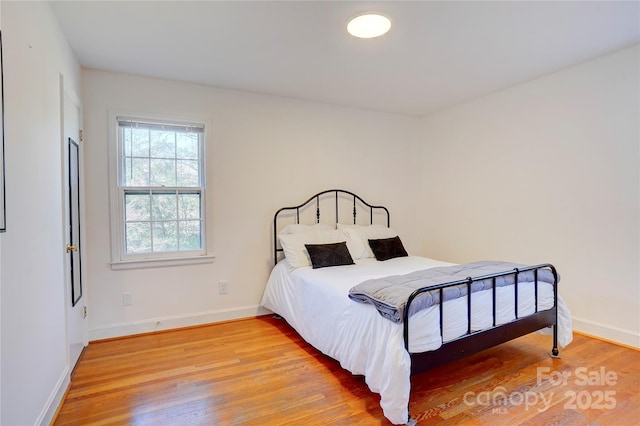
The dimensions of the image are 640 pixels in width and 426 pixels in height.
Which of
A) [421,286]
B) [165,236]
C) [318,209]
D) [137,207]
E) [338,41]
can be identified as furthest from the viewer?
[318,209]

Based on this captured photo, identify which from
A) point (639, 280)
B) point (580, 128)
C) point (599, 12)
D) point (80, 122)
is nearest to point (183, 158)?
point (80, 122)

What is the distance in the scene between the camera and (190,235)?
11.3 feet

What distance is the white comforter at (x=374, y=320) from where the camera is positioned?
184cm

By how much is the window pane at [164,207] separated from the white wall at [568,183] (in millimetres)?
3357

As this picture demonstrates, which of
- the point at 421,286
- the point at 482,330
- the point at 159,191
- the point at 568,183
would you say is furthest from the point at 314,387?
the point at 568,183

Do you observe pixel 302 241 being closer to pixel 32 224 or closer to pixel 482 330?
pixel 482 330

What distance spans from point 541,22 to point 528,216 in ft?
6.23

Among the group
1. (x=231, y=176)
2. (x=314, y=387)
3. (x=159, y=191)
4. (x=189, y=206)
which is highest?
(x=231, y=176)

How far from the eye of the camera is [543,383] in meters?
2.26

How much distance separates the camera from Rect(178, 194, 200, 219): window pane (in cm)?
339

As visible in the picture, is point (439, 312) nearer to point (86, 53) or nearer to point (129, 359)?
point (129, 359)

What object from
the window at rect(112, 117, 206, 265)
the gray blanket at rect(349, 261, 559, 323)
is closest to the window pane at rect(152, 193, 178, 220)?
the window at rect(112, 117, 206, 265)

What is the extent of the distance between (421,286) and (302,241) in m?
1.63

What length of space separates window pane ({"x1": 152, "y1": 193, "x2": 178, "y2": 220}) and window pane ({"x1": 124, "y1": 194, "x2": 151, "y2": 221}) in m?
0.06
